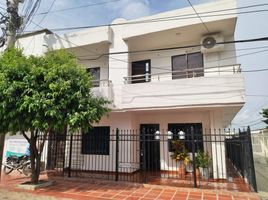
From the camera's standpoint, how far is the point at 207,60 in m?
10.0

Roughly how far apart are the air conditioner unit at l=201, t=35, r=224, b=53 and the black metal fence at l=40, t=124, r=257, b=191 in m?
3.62

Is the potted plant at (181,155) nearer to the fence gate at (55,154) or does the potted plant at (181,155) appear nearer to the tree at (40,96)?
the tree at (40,96)

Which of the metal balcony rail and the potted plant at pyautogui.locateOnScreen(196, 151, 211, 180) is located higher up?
the metal balcony rail

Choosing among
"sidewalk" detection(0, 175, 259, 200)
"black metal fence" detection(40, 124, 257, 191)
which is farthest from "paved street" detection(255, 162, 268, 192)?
"sidewalk" detection(0, 175, 259, 200)

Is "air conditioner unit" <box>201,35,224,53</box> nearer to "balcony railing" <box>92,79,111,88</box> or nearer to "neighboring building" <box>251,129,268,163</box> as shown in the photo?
"balcony railing" <box>92,79,111,88</box>

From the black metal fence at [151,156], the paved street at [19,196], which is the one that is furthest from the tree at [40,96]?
the black metal fence at [151,156]

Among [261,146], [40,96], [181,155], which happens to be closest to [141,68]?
[181,155]

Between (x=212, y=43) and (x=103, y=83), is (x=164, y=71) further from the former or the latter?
(x=103, y=83)

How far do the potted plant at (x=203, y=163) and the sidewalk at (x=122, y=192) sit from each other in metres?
2.12

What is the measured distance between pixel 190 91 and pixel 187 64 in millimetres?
2359

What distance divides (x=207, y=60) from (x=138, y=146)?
17.9 ft

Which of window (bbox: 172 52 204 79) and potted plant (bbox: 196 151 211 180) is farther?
window (bbox: 172 52 204 79)

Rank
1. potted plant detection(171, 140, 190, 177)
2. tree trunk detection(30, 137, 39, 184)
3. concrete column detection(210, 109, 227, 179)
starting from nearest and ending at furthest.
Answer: tree trunk detection(30, 137, 39, 184) → concrete column detection(210, 109, 227, 179) → potted plant detection(171, 140, 190, 177)

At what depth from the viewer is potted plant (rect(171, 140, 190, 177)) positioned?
31.8ft
